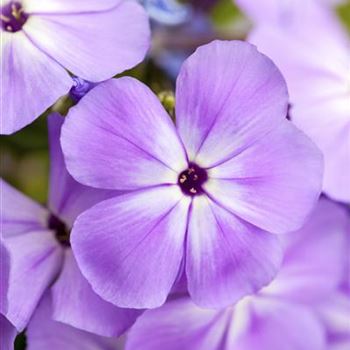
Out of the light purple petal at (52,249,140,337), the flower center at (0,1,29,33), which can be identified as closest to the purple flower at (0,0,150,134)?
the flower center at (0,1,29,33)

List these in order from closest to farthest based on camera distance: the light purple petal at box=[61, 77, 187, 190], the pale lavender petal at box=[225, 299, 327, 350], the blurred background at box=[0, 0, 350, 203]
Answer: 1. the light purple petal at box=[61, 77, 187, 190]
2. the pale lavender petal at box=[225, 299, 327, 350]
3. the blurred background at box=[0, 0, 350, 203]

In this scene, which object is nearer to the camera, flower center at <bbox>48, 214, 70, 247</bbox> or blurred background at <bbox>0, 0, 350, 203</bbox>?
flower center at <bbox>48, 214, 70, 247</bbox>

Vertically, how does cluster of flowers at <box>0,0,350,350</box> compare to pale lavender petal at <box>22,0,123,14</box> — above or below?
below

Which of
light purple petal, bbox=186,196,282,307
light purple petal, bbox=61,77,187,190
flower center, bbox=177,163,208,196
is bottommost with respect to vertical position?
light purple petal, bbox=186,196,282,307

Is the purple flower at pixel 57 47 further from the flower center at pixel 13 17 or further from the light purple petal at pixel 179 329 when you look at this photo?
the light purple petal at pixel 179 329

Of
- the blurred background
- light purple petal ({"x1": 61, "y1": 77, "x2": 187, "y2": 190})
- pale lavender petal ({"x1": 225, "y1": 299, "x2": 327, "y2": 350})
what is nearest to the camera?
light purple petal ({"x1": 61, "y1": 77, "x2": 187, "y2": 190})

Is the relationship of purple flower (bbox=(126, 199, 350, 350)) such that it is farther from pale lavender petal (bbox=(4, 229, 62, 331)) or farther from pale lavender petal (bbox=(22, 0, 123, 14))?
pale lavender petal (bbox=(22, 0, 123, 14))

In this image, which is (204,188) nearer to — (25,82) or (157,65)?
(25,82)

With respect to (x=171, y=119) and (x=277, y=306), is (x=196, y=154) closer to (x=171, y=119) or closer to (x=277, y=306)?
(x=171, y=119)

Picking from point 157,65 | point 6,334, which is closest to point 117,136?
point 6,334
